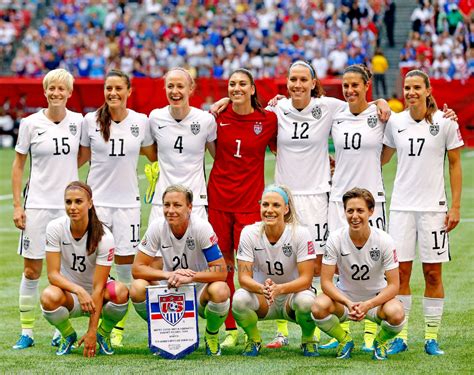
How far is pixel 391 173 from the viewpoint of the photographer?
21.4m

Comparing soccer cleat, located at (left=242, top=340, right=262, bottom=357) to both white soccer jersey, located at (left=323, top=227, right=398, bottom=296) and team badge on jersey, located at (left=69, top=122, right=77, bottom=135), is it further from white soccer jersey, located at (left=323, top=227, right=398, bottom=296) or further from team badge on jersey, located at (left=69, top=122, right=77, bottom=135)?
team badge on jersey, located at (left=69, top=122, right=77, bottom=135)

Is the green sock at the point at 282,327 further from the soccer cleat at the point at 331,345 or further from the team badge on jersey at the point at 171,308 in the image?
the team badge on jersey at the point at 171,308

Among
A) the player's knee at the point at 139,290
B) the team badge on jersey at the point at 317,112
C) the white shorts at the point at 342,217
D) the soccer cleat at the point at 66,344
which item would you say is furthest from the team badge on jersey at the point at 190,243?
the team badge on jersey at the point at 317,112

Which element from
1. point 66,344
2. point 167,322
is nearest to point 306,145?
point 167,322

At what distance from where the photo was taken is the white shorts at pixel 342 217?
8.96 meters

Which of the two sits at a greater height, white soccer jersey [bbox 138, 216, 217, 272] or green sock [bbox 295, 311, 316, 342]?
white soccer jersey [bbox 138, 216, 217, 272]

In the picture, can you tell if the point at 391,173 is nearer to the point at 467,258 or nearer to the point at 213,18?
the point at 467,258

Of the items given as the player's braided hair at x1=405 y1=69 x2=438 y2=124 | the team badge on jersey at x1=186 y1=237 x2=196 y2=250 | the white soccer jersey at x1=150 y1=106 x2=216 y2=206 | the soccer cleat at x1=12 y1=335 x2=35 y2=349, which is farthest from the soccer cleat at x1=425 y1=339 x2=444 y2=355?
the soccer cleat at x1=12 y1=335 x2=35 y2=349

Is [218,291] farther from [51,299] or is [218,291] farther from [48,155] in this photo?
[48,155]

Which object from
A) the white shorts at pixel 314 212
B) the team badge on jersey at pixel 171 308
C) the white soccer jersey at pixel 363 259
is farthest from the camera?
the white shorts at pixel 314 212

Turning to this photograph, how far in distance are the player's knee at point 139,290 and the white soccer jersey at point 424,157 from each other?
6.57 feet

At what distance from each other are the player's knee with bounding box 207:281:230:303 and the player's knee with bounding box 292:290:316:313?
507mm

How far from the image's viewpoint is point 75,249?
846 cm

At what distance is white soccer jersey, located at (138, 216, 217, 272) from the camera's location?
333 inches
